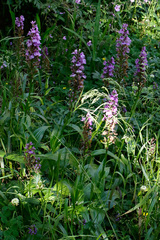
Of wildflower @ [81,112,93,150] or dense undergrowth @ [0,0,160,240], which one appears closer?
dense undergrowth @ [0,0,160,240]

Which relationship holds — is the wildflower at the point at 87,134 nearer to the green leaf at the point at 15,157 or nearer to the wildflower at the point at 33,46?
the green leaf at the point at 15,157

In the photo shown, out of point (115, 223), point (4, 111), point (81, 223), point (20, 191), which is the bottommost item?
point (115, 223)

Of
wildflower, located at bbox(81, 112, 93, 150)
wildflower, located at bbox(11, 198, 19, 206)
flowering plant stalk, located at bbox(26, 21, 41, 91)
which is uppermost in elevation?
flowering plant stalk, located at bbox(26, 21, 41, 91)

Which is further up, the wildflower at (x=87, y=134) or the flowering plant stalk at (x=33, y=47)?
the flowering plant stalk at (x=33, y=47)

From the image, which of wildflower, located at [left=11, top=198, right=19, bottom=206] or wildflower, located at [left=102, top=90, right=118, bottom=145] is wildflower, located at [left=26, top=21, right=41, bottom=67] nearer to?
wildflower, located at [left=102, top=90, right=118, bottom=145]

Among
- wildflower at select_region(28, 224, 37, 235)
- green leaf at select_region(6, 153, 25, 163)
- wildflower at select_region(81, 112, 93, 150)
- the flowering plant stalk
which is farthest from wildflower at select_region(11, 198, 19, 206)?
the flowering plant stalk

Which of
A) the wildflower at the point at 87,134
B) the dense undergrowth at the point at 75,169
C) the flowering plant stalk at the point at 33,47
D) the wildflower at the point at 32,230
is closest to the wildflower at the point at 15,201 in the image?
the dense undergrowth at the point at 75,169

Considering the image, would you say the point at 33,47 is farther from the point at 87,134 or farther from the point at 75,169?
the point at 75,169

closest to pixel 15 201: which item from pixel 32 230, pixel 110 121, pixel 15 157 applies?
pixel 32 230

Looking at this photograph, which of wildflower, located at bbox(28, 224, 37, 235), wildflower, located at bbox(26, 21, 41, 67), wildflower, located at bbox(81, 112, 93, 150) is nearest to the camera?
wildflower, located at bbox(28, 224, 37, 235)

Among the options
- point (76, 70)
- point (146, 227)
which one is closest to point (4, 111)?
point (76, 70)

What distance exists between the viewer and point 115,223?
1.96 metres

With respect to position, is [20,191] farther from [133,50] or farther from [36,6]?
[133,50]

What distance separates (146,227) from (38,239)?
655 millimetres
